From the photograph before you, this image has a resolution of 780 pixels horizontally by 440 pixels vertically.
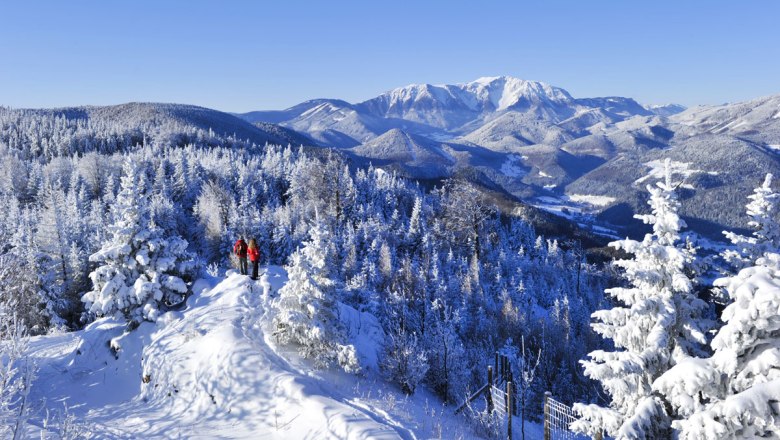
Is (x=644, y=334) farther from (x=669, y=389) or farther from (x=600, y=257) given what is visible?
(x=600, y=257)

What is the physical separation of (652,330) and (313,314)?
28.9 feet

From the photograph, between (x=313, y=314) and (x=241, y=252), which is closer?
(x=313, y=314)

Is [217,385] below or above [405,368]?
above

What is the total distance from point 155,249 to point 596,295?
295ft

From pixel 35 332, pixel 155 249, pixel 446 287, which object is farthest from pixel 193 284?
pixel 446 287

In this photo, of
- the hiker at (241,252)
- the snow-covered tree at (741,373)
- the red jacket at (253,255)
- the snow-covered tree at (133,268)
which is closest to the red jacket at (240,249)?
the hiker at (241,252)

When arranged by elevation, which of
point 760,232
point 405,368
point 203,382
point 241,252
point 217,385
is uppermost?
point 760,232

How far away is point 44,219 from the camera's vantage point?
52.6 m

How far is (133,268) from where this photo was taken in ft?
54.9

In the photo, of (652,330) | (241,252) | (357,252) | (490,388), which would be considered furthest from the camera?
(357,252)

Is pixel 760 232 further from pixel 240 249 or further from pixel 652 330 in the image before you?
pixel 240 249

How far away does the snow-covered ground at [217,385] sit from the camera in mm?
10508

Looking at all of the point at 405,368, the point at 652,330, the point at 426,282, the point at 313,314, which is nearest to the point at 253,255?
the point at 313,314

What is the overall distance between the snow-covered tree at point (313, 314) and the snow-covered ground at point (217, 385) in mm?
482
